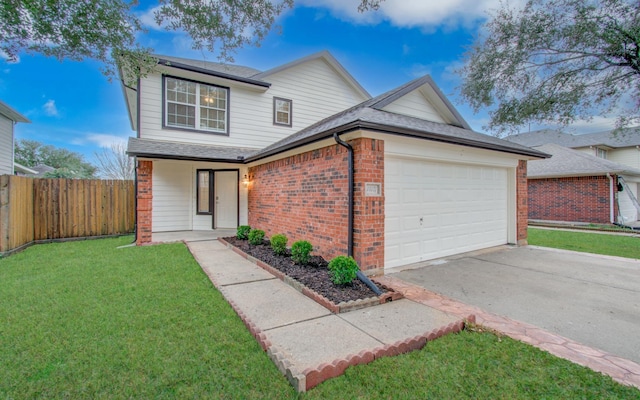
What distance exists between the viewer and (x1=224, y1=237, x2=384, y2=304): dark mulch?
4165 mm

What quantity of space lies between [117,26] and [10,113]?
13944 millimetres

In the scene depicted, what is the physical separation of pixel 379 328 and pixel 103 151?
96.0 feet

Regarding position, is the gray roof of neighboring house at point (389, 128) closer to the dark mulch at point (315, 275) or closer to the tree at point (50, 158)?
the dark mulch at point (315, 275)

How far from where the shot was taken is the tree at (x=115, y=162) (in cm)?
2456

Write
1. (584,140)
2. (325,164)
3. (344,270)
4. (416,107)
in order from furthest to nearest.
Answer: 1. (584,140)
2. (416,107)
3. (325,164)
4. (344,270)

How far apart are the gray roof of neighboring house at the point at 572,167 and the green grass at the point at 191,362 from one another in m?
15.9

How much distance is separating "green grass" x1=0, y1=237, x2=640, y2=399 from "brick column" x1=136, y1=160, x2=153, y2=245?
4164 mm

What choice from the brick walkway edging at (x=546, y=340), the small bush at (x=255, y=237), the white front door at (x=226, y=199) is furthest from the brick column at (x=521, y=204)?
the white front door at (x=226, y=199)

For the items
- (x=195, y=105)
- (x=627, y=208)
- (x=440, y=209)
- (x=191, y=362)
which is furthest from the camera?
(x=627, y=208)

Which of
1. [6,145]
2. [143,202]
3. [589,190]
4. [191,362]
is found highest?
[6,145]

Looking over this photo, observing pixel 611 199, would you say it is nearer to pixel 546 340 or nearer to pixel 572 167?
pixel 572 167

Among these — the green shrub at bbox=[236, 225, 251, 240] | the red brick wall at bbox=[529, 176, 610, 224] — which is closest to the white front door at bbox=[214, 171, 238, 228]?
the green shrub at bbox=[236, 225, 251, 240]

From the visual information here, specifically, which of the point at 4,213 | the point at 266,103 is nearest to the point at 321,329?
the point at 4,213

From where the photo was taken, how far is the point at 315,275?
5.05m
